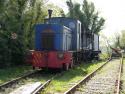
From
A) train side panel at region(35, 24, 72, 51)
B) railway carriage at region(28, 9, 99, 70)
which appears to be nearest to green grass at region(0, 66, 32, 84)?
railway carriage at region(28, 9, 99, 70)

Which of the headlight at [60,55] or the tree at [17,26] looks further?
the tree at [17,26]

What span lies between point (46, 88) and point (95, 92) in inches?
71.5

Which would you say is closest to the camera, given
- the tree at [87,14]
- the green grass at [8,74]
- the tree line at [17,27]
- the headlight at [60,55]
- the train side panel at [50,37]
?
the green grass at [8,74]

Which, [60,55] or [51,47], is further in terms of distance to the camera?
[51,47]

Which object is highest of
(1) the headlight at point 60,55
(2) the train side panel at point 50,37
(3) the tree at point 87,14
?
(3) the tree at point 87,14

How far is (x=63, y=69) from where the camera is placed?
18.8m

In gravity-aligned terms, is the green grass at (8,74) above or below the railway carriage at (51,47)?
below

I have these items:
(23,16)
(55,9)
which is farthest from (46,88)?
(55,9)

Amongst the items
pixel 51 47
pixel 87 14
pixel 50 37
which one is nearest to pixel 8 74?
pixel 51 47

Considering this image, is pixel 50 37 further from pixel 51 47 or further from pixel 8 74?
pixel 8 74

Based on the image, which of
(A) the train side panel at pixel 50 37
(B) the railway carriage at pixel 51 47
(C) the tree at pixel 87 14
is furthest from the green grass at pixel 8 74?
(C) the tree at pixel 87 14

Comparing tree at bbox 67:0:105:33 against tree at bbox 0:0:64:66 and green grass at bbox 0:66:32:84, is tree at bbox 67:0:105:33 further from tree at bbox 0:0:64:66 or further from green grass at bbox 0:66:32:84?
green grass at bbox 0:66:32:84

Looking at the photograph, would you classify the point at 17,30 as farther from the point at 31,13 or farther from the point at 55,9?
the point at 55,9

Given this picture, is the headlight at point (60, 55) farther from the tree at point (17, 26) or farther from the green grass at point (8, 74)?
the tree at point (17, 26)
